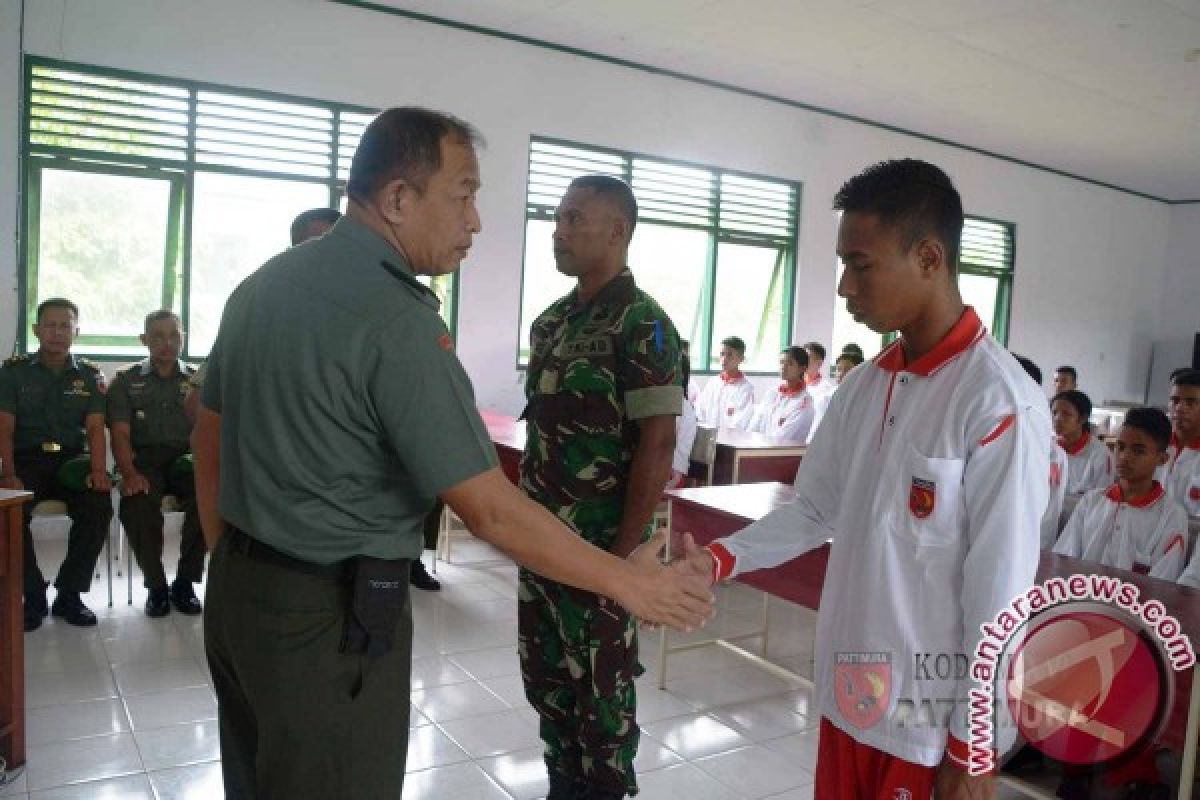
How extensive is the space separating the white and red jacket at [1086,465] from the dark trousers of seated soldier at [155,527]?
4414 mm

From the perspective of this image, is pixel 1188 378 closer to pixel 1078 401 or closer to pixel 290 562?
pixel 1078 401

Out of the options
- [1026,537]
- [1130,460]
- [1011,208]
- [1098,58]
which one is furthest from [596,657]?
[1011,208]

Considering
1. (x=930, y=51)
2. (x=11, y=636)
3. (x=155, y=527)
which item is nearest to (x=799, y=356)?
(x=930, y=51)

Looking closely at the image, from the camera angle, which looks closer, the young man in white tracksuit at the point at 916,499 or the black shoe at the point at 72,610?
the young man in white tracksuit at the point at 916,499

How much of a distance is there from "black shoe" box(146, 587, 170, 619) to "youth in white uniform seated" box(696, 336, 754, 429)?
14.3ft

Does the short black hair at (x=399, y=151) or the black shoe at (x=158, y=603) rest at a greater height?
the short black hair at (x=399, y=151)

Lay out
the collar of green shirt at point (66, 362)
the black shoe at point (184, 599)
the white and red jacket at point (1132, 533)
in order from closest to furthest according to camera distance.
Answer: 1. the white and red jacket at point (1132, 533)
2. the black shoe at point (184, 599)
3. the collar of green shirt at point (66, 362)

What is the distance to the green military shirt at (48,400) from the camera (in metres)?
4.25

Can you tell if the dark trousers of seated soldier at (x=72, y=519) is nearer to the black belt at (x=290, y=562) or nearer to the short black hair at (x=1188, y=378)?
the black belt at (x=290, y=562)

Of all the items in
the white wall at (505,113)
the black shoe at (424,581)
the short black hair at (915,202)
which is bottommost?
the black shoe at (424,581)

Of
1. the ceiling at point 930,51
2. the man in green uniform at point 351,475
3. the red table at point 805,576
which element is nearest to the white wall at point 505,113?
the ceiling at point 930,51

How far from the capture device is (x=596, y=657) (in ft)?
6.79

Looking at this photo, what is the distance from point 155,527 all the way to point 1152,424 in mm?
4223

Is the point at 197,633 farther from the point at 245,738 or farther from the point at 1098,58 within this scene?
the point at 1098,58
